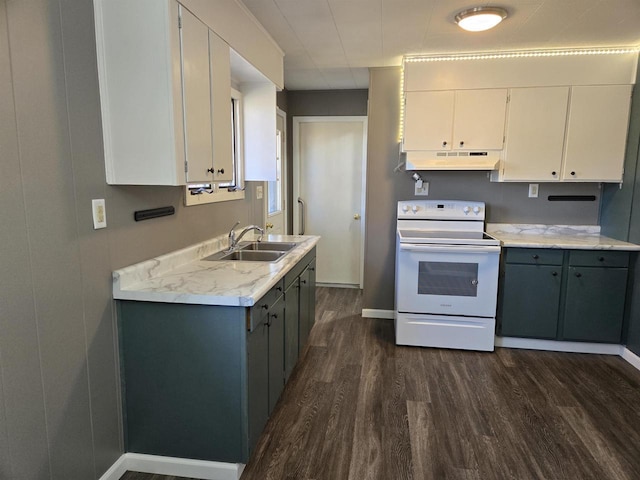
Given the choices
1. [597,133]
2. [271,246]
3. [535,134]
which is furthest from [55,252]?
[597,133]

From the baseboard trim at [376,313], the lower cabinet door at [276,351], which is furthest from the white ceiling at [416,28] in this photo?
the baseboard trim at [376,313]

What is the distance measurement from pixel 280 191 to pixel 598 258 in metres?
3.16

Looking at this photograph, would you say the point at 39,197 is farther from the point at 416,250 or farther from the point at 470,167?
the point at 470,167

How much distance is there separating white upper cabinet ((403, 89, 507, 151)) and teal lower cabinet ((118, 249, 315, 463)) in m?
2.24

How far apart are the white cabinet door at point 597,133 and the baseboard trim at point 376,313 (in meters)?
1.95

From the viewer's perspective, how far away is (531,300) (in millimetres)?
3314

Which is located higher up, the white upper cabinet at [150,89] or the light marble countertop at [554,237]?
the white upper cabinet at [150,89]

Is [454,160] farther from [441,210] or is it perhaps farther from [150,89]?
[150,89]

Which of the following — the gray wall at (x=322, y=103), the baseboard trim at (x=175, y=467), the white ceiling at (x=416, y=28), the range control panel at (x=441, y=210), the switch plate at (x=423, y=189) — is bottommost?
the baseboard trim at (x=175, y=467)

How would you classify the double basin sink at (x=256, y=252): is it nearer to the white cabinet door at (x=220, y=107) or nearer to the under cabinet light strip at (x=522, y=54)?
the white cabinet door at (x=220, y=107)

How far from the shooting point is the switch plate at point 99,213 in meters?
1.69

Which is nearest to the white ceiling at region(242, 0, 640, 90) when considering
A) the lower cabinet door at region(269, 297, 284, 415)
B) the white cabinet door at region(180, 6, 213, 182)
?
the white cabinet door at region(180, 6, 213, 182)

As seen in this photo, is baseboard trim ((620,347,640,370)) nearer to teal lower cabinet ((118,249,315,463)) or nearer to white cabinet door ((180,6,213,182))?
teal lower cabinet ((118,249,315,463))

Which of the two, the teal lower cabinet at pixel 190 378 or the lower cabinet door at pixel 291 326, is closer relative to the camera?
the teal lower cabinet at pixel 190 378
